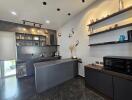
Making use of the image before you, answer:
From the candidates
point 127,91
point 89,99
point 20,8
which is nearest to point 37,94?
point 89,99

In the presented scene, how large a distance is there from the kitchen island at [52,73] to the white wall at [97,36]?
2.07 ft

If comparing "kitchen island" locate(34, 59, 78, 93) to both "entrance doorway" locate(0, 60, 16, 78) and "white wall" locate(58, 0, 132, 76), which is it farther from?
"entrance doorway" locate(0, 60, 16, 78)

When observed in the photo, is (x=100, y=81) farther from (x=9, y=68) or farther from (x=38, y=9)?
(x=9, y=68)

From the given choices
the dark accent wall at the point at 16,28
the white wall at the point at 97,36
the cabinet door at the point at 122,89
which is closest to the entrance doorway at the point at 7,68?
the dark accent wall at the point at 16,28

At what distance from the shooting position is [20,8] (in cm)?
385

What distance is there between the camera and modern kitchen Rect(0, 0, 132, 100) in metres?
2.62

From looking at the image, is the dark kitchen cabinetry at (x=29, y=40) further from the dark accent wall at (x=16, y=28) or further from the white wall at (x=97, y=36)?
the white wall at (x=97, y=36)

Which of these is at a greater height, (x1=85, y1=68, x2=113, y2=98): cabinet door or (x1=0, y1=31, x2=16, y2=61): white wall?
(x1=0, y1=31, x2=16, y2=61): white wall

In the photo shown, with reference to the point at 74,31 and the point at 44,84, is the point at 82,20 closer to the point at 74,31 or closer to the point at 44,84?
the point at 74,31

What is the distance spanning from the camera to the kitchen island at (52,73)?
123 inches

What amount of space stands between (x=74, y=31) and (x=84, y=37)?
867 millimetres

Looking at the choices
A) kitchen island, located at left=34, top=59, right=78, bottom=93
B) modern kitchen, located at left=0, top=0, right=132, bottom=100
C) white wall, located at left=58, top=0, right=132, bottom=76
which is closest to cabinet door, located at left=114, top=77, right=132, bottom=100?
modern kitchen, located at left=0, top=0, right=132, bottom=100

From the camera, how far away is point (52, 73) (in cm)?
351

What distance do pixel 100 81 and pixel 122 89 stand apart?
0.67 m
